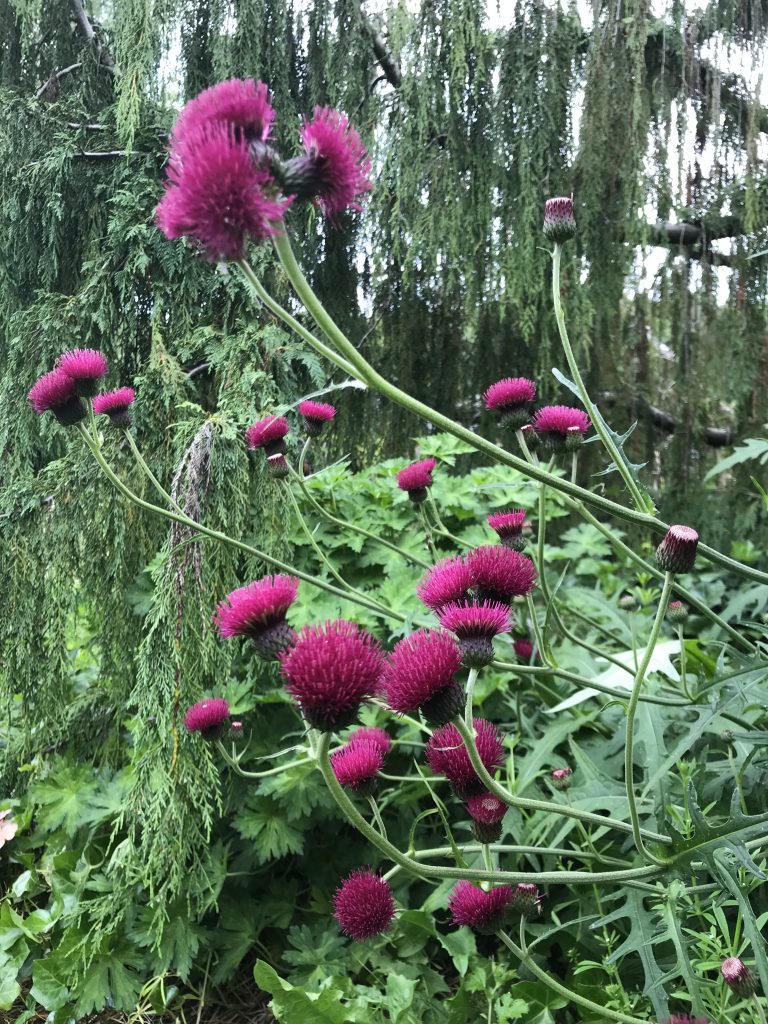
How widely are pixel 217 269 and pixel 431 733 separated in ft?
5.17

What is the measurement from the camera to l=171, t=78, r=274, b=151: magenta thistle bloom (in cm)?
67

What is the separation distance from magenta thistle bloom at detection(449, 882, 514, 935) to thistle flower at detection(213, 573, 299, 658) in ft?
1.61

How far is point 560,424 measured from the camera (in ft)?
4.31

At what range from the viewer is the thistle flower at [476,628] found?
2.89ft

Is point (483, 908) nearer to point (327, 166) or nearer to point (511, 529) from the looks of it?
point (511, 529)

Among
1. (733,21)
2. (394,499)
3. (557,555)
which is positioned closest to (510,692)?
(557,555)

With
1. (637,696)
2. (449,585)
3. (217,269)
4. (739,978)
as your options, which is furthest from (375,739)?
(217,269)

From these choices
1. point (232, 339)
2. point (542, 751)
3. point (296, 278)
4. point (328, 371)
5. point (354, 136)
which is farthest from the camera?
point (328, 371)

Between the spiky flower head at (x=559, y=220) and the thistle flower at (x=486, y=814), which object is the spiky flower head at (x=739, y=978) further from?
the spiky flower head at (x=559, y=220)

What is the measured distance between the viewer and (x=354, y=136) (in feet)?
2.49

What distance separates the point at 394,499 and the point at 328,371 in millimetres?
564

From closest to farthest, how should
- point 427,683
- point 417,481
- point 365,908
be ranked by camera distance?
point 427,683 → point 365,908 → point 417,481

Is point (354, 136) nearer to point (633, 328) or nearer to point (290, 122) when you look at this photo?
point (290, 122)

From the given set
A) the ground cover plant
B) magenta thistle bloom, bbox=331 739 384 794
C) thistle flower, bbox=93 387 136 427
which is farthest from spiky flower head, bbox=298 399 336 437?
magenta thistle bloom, bbox=331 739 384 794
